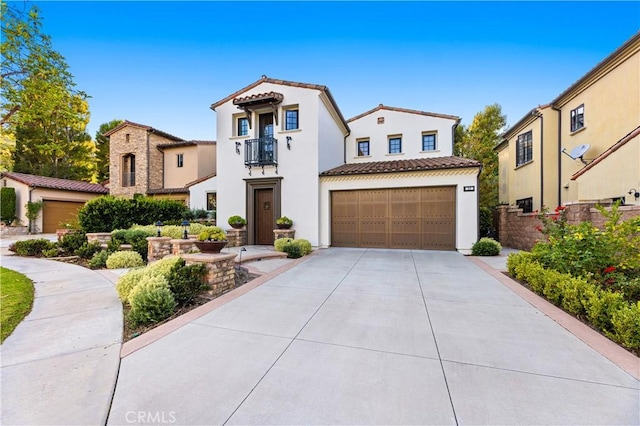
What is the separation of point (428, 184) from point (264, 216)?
744cm

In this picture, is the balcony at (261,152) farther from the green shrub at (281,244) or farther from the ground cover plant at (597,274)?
the ground cover plant at (597,274)

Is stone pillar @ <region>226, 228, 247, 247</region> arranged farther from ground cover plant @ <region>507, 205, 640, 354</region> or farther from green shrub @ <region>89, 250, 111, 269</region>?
ground cover plant @ <region>507, 205, 640, 354</region>

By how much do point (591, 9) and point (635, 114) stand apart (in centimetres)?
372

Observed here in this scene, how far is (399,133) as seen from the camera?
14.6 metres

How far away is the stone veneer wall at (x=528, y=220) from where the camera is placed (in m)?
6.67

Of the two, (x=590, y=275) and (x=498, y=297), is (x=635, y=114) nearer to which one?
(x=590, y=275)

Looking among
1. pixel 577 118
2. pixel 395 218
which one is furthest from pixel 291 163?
pixel 577 118

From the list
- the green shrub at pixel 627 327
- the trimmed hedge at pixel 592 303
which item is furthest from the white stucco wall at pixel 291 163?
the green shrub at pixel 627 327

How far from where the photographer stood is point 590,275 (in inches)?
173

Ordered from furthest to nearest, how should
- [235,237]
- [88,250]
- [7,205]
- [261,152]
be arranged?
1. [7,205]
2. [261,152]
3. [235,237]
4. [88,250]

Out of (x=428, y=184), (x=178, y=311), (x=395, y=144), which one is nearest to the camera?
(x=178, y=311)

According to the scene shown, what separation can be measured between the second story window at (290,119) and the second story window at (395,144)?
6.19m

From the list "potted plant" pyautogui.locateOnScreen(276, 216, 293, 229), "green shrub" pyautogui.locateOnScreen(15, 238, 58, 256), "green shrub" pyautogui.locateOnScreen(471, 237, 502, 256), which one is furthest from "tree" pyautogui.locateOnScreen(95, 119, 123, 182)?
"green shrub" pyautogui.locateOnScreen(471, 237, 502, 256)

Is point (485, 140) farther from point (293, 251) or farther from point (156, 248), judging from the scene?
point (156, 248)
